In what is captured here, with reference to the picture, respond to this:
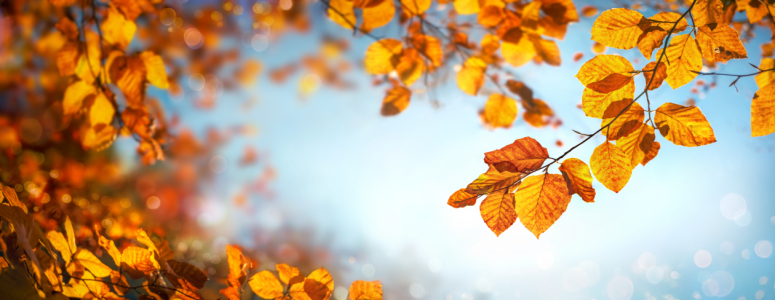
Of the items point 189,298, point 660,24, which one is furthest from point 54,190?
point 660,24

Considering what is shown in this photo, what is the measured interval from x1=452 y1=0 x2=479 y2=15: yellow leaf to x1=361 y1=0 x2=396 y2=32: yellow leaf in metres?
0.11

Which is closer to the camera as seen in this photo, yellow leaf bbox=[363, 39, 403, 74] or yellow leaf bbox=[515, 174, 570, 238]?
yellow leaf bbox=[515, 174, 570, 238]

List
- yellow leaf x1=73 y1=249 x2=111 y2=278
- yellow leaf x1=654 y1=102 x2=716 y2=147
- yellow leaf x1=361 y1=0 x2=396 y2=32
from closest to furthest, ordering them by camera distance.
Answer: yellow leaf x1=654 y1=102 x2=716 y2=147
yellow leaf x1=73 y1=249 x2=111 y2=278
yellow leaf x1=361 y1=0 x2=396 y2=32

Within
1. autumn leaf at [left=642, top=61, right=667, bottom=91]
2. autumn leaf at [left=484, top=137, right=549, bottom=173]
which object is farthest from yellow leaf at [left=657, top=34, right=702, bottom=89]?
autumn leaf at [left=484, top=137, right=549, bottom=173]

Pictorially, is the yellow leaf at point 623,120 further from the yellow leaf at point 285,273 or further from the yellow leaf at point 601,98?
the yellow leaf at point 285,273

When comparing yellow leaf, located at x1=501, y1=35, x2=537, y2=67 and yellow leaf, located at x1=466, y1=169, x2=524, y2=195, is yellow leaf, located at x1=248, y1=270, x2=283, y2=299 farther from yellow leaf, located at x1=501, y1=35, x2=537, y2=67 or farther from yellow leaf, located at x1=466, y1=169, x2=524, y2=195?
yellow leaf, located at x1=501, y1=35, x2=537, y2=67

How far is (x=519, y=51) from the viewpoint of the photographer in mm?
467

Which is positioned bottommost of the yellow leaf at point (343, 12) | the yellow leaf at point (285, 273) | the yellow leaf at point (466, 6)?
the yellow leaf at point (285, 273)

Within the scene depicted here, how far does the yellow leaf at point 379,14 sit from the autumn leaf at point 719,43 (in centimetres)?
36

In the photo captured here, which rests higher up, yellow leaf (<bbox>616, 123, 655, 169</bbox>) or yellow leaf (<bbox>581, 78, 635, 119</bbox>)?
yellow leaf (<bbox>581, 78, 635, 119</bbox>)

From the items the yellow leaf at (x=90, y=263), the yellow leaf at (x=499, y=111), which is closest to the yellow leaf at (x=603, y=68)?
the yellow leaf at (x=499, y=111)

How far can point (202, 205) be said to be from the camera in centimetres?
60

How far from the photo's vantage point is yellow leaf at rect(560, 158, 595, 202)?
220mm

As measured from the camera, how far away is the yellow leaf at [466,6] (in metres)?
0.46
